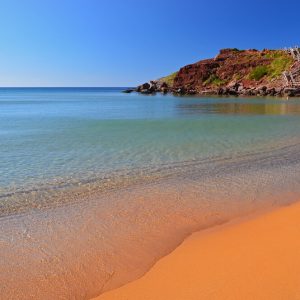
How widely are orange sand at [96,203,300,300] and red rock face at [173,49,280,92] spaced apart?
67.8 m

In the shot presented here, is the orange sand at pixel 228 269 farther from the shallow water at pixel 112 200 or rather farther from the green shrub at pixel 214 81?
the green shrub at pixel 214 81

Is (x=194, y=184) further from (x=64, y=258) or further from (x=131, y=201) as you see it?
(x=64, y=258)

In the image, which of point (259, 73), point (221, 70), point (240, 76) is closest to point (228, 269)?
point (259, 73)

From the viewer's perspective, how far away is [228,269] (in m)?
3.87

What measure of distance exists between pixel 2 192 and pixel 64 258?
342cm

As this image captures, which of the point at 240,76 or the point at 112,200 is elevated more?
the point at 240,76

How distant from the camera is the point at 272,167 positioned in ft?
31.0

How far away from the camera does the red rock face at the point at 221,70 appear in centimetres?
7400

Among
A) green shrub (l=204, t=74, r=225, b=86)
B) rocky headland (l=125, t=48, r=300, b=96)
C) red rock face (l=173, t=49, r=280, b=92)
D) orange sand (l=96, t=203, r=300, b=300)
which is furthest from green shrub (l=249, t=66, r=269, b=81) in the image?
orange sand (l=96, t=203, r=300, b=300)

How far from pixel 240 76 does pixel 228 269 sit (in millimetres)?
74023

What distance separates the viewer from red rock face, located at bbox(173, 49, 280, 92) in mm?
74000

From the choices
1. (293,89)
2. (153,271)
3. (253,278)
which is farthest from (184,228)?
(293,89)

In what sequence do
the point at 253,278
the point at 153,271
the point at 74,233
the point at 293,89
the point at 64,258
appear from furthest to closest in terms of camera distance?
the point at 293,89
the point at 74,233
the point at 64,258
the point at 153,271
the point at 253,278

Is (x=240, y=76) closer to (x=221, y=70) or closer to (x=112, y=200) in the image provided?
(x=221, y=70)
